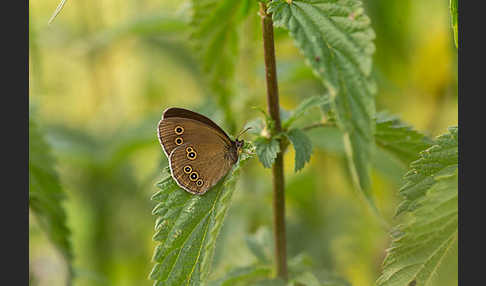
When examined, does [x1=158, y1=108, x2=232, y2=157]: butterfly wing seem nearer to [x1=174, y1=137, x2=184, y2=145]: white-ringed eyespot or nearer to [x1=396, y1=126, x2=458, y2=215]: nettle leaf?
[x1=174, y1=137, x2=184, y2=145]: white-ringed eyespot

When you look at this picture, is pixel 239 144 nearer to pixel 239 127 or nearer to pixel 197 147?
pixel 197 147

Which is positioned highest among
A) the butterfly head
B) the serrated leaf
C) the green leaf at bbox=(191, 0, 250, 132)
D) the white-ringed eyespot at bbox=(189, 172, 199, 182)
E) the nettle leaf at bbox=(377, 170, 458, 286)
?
→ the green leaf at bbox=(191, 0, 250, 132)

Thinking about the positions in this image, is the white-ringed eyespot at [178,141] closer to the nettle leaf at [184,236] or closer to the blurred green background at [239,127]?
the nettle leaf at [184,236]

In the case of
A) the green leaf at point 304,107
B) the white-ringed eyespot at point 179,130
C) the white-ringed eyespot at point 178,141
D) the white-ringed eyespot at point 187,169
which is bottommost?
A: the white-ringed eyespot at point 187,169

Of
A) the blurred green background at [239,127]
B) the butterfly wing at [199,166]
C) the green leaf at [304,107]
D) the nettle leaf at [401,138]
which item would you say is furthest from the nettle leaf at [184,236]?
the blurred green background at [239,127]

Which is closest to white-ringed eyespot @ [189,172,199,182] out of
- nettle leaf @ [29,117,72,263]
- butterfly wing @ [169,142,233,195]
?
butterfly wing @ [169,142,233,195]

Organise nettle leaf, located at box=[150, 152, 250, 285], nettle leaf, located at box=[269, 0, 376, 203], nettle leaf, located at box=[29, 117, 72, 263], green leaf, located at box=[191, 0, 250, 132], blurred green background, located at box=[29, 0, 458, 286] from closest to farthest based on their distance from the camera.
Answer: nettle leaf, located at box=[269, 0, 376, 203] → nettle leaf, located at box=[150, 152, 250, 285] → green leaf, located at box=[191, 0, 250, 132] → nettle leaf, located at box=[29, 117, 72, 263] → blurred green background, located at box=[29, 0, 458, 286]

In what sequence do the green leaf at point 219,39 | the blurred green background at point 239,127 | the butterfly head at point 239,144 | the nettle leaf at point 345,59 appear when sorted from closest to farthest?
the nettle leaf at point 345,59
the butterfly head at point 239,144
the green leaf at point 219,39
the blurred green background at point 239,127
